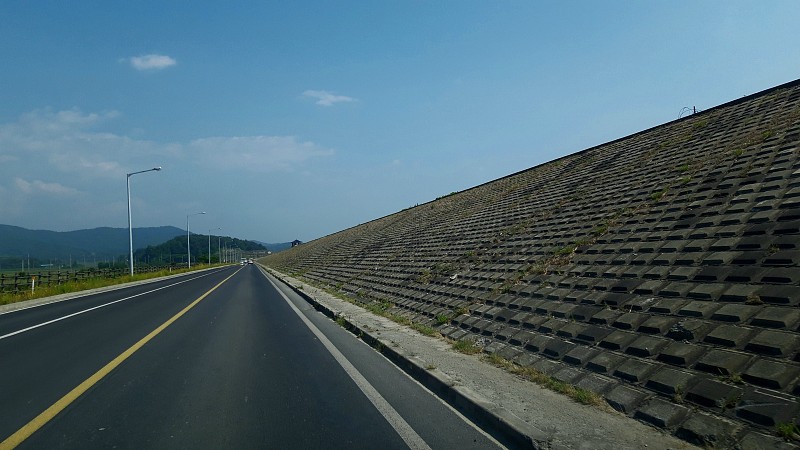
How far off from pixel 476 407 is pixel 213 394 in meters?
3.29

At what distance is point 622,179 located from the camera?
12.8 m

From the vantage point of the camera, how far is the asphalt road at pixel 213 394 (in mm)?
5227

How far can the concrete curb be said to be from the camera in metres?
4.93

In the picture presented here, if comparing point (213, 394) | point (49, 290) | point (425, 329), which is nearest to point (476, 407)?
point (213, 394)

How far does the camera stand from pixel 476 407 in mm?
5855

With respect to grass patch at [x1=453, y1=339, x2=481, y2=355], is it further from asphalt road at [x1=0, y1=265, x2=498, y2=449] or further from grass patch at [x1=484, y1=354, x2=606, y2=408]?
asphalt road at [x1=0, y1=265, x2=498, y2=449]

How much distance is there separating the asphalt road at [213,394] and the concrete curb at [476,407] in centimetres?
15

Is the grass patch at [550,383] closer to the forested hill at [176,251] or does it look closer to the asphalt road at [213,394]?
the asphalt road at [213,394]

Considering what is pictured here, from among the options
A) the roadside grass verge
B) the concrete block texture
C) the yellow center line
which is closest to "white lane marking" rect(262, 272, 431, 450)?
the concrete block texture

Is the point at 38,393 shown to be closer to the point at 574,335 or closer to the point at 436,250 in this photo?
the point at 574,335

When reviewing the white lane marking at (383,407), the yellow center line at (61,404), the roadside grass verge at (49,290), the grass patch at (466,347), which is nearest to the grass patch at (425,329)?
the grass patch at (466,347)

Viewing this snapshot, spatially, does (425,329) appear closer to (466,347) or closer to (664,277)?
(466,347)

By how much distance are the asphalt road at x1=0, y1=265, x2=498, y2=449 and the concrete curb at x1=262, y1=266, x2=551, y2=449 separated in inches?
6.0

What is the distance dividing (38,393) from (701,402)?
7.56 meters
